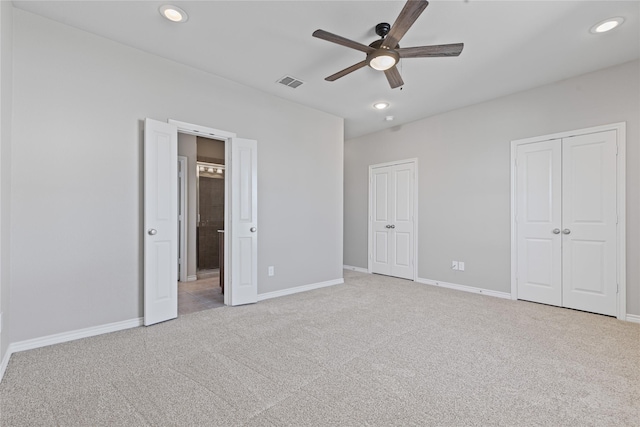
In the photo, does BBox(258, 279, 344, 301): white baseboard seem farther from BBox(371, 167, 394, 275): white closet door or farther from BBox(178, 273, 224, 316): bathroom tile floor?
BBox(371, 167, 394, 275): white closet door

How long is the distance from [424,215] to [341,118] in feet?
7.24

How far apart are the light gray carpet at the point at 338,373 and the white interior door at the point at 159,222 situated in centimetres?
26

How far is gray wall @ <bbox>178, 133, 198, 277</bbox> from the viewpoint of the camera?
4996 mm

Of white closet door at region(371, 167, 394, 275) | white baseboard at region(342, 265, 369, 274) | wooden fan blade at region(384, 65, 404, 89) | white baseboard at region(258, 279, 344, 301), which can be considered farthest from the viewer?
white baseboard at region(342, 265, 369, 274)

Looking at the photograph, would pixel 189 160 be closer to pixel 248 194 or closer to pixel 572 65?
A: pixel 248 194

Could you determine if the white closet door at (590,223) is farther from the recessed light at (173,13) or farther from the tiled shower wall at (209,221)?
the tiled shower wall at (209,221)

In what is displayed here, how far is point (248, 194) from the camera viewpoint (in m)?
3.84

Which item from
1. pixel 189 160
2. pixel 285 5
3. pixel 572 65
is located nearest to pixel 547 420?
pixel 285 5

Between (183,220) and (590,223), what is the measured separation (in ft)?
18.6

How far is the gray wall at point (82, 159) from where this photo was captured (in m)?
2.46

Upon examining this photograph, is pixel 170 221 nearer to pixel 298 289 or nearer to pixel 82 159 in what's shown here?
pixel 82 159

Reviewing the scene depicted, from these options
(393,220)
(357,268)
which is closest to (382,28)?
(393,220)

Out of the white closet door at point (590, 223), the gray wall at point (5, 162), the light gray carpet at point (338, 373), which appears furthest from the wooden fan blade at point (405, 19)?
the white closet door at point (590, 223)

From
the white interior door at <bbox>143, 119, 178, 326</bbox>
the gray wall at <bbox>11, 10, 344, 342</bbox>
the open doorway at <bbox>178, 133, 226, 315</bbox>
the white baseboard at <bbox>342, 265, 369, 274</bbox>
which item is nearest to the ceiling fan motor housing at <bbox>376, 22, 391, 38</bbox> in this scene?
the gray wall at <bbox>11, 10, 344, 342</bbox>
